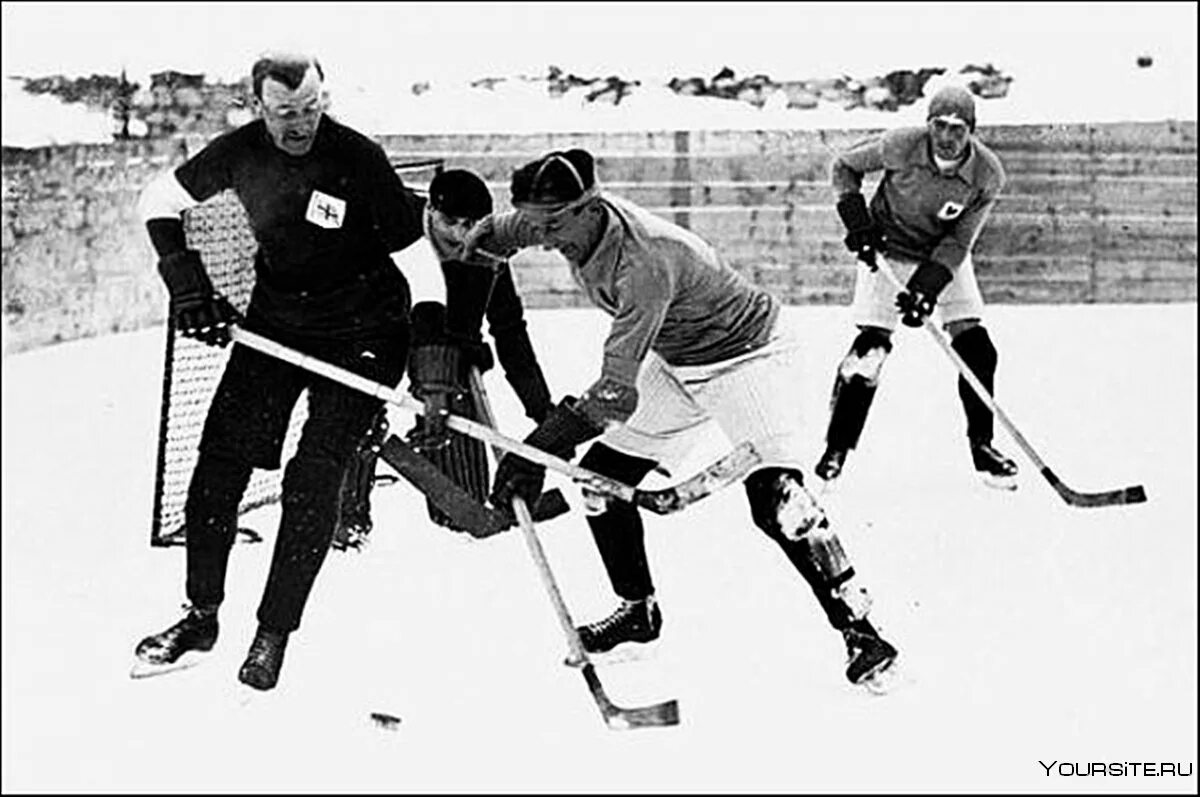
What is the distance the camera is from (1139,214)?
9961 millimetres

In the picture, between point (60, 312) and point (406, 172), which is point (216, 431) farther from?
point (60, 312)

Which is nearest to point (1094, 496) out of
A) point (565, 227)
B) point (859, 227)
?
point (859, 227)

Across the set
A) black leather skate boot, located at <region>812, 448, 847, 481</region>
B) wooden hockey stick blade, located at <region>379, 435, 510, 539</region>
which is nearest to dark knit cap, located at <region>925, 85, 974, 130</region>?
black leather skate boot, located at <region>812, 448, 847, 481</region>

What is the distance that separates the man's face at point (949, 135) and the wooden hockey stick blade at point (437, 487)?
1922 millimetres

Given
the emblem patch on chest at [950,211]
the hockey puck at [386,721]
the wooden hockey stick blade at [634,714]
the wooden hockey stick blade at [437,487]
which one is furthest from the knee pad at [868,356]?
the hockey puck at [386,721]

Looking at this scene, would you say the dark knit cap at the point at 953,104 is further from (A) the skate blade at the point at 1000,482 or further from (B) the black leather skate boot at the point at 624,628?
(B) the black leather skate boot at the point at 624,628

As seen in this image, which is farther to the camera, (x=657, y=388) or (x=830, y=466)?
(x=830, y=466)

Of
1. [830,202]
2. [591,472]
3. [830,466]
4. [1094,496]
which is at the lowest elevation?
[1094,496]

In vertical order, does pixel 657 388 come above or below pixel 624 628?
above

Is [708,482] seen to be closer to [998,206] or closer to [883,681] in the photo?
[883,681]

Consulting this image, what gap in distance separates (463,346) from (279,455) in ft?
1.89

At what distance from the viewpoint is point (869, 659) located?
12.6 feet

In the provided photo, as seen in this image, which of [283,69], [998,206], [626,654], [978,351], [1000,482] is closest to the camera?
[283,69]

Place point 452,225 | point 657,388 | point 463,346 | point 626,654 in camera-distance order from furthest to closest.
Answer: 1. point 452,225
2. point 463,346
3. point 626,654
4. point 657,388
